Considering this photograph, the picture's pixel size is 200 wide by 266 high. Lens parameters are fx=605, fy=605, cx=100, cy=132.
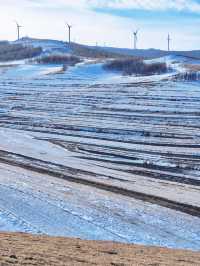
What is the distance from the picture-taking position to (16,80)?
3386 inches

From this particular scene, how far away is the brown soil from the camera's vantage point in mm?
11844

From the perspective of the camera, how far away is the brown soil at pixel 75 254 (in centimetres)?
1184

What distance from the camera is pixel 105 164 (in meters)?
33.2

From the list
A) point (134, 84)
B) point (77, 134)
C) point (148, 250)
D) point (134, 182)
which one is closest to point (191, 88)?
point (134, 84)

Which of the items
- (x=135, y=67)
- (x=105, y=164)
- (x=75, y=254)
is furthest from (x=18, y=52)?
(x=75, y=254)

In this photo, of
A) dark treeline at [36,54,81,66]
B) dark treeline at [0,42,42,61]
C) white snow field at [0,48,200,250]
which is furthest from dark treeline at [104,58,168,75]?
dark treeline at [0,42,42,61]

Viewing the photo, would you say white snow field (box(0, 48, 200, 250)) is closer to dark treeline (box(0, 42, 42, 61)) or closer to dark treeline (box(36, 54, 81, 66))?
dark treeline (box(36, 54, 81, 66))

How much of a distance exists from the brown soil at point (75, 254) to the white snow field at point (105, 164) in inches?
169

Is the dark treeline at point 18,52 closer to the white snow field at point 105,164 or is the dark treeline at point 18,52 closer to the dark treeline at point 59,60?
the dark treeline at point 59,60

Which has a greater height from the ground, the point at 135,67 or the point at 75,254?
the point at 135,67

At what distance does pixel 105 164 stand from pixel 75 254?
1988 cm

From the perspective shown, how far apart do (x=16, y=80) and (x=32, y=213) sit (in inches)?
2545

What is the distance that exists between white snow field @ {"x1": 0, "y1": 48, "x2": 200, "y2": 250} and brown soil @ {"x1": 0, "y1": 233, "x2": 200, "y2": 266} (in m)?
4.29

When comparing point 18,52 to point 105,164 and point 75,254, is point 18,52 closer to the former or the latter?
point 105,164
